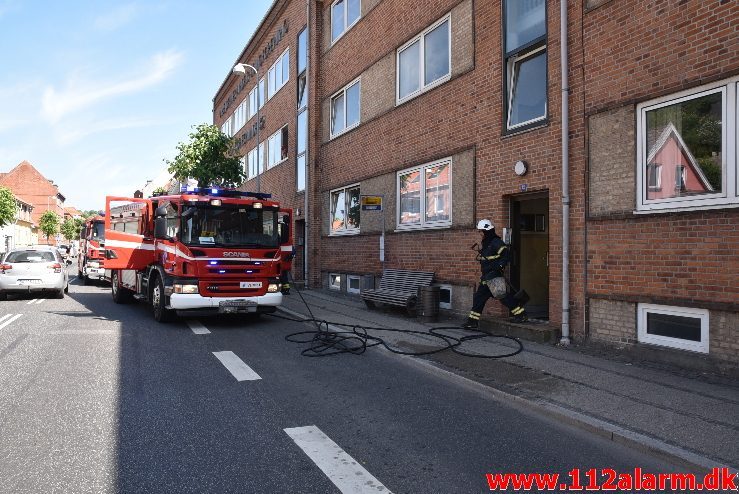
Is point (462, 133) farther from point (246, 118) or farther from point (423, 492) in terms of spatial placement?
point (246, 118)

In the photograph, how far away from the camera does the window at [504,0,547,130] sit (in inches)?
364

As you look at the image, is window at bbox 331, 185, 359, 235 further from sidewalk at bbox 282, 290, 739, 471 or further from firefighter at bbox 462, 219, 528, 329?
sidewalk at bbox 282, 290, 739, 471

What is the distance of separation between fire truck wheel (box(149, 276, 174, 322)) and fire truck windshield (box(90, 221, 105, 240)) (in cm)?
1124

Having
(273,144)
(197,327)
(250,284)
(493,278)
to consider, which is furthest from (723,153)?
(273,144)

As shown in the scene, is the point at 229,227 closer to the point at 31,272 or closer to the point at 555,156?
the point at 555,156

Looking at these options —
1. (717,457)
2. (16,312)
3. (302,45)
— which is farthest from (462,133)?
(302,45)

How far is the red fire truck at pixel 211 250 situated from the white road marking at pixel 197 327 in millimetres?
333

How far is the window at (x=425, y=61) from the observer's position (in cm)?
1191

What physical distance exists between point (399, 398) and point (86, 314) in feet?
31.1

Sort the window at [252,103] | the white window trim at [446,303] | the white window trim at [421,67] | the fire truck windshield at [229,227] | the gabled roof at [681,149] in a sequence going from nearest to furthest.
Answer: the gabled roof at [681,149]
the fire truck windshield at [229,227]
the white window trim at [446,303]
the white window trim at [421,67]
the window at [252,103]

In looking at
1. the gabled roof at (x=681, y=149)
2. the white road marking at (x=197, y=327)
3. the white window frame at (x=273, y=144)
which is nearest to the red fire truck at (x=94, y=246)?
the white window frame at (x=273, y=144)

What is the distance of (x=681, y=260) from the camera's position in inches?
264

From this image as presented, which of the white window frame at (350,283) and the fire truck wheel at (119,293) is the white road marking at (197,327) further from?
the white window frame at (350,283)

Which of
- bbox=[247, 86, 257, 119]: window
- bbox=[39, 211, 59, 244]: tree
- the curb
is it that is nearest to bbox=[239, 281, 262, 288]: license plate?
the curb
